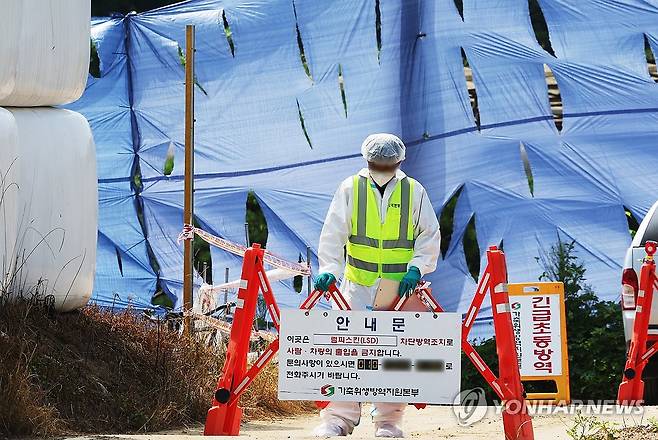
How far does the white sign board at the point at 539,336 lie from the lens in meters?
10.6

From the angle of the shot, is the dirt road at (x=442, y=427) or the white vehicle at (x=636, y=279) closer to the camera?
the dirt road at (x=442, y=427)

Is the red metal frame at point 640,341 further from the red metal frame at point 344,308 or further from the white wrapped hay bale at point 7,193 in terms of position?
the white wrapped hay bale at point 7,193

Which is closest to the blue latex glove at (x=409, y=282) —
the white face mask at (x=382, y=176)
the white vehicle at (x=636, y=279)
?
the white face mask at (x=382, y=176)

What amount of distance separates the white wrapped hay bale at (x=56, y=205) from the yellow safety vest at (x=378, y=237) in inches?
67.7

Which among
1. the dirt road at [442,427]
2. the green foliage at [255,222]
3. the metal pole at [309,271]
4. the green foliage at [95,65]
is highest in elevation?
the green foliage at [95,65]

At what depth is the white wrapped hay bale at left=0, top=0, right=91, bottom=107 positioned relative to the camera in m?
7.62

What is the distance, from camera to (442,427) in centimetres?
896

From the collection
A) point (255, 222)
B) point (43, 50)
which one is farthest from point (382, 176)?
point (255, 222)

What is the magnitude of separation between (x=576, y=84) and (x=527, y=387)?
2710mm

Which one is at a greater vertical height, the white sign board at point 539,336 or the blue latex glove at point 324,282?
the white sign board at point 539,336

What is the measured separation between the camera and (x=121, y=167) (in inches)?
551

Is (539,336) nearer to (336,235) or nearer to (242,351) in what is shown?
(336,235)

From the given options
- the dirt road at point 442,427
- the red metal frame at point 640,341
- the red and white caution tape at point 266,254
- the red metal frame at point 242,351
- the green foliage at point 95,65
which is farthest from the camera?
the green foliage at point 95,65

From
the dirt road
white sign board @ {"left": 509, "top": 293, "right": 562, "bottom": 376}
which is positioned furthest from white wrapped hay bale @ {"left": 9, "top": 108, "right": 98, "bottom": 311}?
white sign board @ {"left": 509, "top": 293, "right": 562, "bottom": 376}
